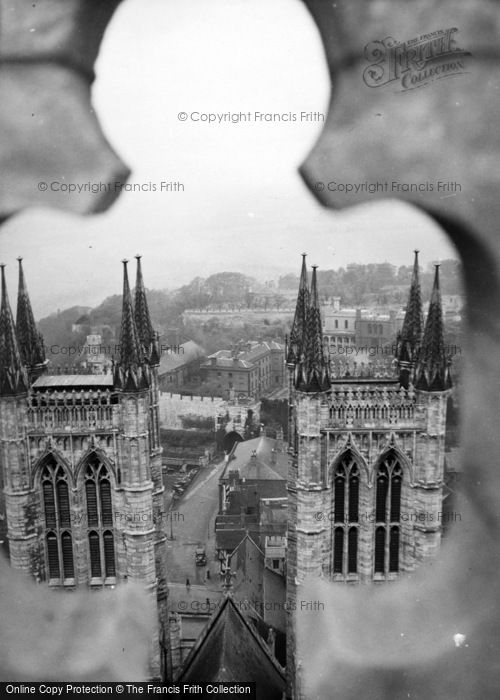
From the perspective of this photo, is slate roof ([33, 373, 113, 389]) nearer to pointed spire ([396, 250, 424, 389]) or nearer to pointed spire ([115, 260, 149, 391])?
pointed spire ([115, 260, 149, 391])

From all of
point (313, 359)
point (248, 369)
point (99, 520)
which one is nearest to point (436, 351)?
point (313, 359)

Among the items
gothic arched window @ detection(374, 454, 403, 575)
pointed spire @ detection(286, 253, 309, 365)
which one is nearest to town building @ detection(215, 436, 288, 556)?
gothic arched window @ detection(374, 454, 403, 575)

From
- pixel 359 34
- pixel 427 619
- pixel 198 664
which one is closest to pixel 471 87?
pixel 359 34

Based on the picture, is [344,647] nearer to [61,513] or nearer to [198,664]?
[198,664]

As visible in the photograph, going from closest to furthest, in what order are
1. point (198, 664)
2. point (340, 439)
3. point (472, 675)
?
point (340, 439) < point (472, 675) < point (198, 664)

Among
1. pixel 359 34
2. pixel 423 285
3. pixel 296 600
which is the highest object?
pixel 359 34

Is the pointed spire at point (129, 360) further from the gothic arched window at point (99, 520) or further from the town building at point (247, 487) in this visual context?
the town building at point (247, 487)

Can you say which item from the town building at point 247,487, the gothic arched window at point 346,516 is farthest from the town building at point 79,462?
the town building at point 247,487
